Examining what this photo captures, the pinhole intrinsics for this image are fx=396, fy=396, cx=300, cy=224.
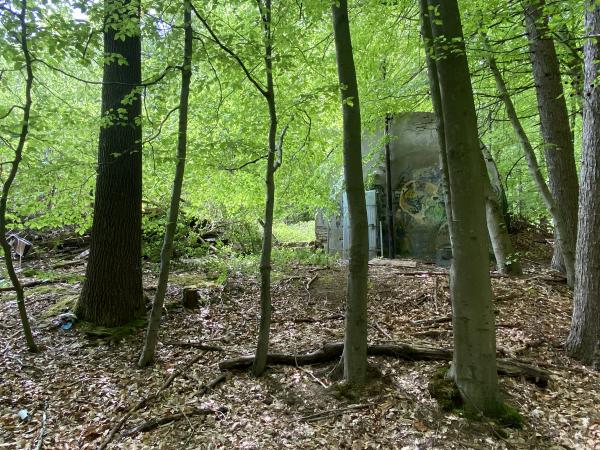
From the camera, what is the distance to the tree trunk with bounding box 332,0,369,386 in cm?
357

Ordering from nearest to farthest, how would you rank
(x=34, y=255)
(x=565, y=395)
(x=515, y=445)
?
(x=515, y=445) → (x=565, y=395) → (x=34, y=255)

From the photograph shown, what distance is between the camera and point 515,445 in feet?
9.63

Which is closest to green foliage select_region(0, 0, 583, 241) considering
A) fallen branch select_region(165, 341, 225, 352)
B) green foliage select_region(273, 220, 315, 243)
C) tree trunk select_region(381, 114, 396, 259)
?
tree trunk select_region(381, 114, 396, 259)

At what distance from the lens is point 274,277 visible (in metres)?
8.02

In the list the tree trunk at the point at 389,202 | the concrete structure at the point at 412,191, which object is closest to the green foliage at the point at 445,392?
the concrete structure at the point at 412,191

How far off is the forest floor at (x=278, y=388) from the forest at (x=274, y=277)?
0.02 metres

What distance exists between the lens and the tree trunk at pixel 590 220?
383 centimetres

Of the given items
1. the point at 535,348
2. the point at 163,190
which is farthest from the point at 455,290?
the point at 163,190

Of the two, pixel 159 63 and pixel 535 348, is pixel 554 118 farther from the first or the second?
pixel 159 63

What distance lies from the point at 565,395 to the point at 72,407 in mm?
4416

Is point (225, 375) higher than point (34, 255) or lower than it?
lower

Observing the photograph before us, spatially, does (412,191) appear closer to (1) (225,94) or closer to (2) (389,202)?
(2) (389,202)

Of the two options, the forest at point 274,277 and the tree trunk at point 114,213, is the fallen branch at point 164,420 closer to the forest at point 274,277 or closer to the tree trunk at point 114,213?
the forest at point 274,277

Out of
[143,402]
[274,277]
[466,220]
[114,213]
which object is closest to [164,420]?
[143,402]
